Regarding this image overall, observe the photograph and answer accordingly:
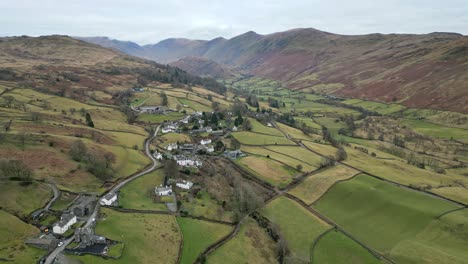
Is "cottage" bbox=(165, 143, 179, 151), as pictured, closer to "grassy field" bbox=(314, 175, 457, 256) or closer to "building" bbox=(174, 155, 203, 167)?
"building" bbox=(174, 155, 203, 167)

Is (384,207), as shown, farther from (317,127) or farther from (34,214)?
(317,127)

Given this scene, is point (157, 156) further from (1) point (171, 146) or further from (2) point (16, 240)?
(2) point (16, 240)

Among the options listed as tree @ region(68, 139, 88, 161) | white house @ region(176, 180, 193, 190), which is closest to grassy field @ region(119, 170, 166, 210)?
white house @ region(176, 180, 193, 190)

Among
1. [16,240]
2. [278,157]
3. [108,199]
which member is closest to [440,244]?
[278,157]

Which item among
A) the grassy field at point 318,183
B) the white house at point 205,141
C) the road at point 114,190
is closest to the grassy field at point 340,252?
the grassy field at point 318,183

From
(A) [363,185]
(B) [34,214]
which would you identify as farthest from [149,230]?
(A) [363,185]

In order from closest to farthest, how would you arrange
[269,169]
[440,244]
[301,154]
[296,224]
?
1. [440,244]
2. [296,224]
3. [269,169]
4. [301,154]
